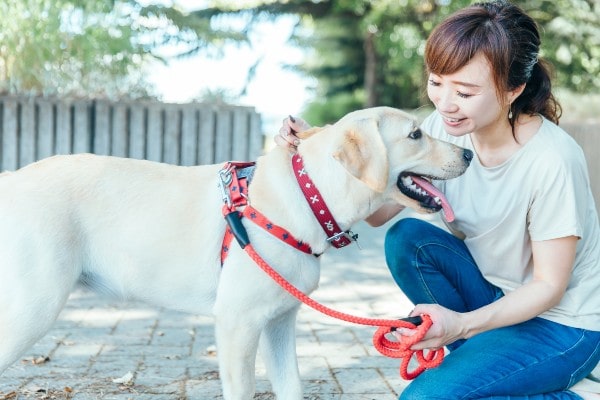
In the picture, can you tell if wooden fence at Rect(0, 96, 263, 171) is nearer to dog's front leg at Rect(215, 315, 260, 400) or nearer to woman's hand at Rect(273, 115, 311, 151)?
woman's hand at Rect(273, 115, 311, 151)

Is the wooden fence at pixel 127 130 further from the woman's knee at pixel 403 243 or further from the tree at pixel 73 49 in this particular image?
the woman's knee at pixel 403 243

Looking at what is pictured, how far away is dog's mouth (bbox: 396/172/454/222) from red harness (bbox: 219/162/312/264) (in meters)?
0.47

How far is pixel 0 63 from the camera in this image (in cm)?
738

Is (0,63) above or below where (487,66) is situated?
below

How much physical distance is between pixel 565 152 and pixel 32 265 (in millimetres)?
2157

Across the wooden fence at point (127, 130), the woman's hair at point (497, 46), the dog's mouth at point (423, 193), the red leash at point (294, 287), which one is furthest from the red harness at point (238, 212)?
the wooden fence at point (127, 130)

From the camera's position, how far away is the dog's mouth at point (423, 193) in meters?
3.23

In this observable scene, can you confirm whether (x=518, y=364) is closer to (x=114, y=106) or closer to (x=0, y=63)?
(x=114, y=106)

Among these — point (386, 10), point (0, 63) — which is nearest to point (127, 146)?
point (0, 63)

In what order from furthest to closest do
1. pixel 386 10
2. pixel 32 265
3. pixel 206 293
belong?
pixel 386 10, pixel 206 293, pixel 32 265

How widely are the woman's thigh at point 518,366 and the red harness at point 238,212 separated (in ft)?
2.51

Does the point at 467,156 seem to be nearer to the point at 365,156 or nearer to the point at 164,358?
the point at 365,156

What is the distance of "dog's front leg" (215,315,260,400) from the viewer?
3.13 meters

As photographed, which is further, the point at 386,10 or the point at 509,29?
the point at 386,10
